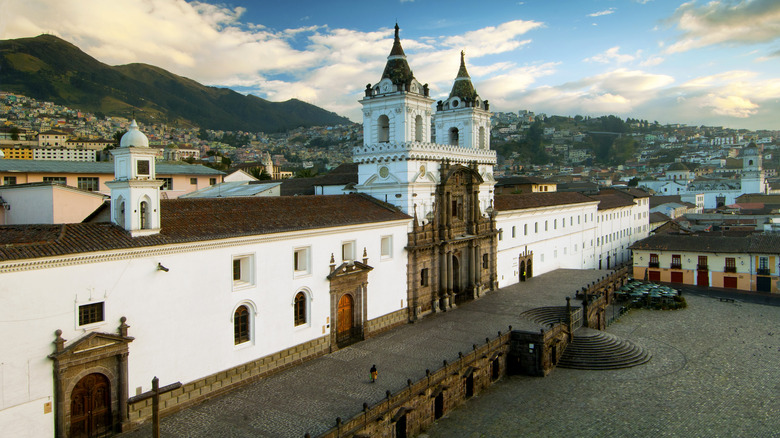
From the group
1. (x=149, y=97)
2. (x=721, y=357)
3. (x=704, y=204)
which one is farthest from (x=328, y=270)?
(x=149, y=97)

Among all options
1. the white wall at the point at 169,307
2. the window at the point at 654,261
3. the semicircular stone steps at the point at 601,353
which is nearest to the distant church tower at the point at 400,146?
the white wall at the point at 169,307

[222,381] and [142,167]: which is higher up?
[142,167]

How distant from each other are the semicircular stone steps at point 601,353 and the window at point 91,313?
2063 centimetres

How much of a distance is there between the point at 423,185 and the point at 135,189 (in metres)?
16.3

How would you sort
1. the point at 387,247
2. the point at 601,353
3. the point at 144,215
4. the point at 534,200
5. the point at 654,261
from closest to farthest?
the point at 144,215, the point at 601,353, the point at 387,247, the point at 534,200, the point at 654,261

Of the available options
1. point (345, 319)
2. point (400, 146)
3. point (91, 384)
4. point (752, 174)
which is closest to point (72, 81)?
point (400, 146)

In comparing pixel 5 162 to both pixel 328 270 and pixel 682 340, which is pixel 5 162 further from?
pixel 682 340

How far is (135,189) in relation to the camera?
16.2 meters

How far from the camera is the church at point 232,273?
44.3 feet

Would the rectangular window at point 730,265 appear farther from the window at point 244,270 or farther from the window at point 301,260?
the window at point 244,270

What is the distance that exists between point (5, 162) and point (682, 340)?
136 feet

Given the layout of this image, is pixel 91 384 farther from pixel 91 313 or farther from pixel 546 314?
pixel 546 314

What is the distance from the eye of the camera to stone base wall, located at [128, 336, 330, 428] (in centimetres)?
1545

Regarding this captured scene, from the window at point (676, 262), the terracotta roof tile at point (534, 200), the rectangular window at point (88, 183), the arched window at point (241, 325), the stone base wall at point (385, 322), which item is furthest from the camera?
the window at point (676, 262)
